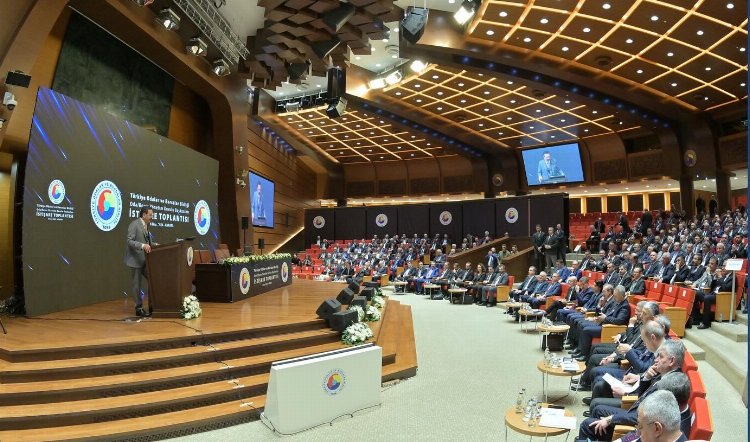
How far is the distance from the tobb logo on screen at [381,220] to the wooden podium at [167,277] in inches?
676

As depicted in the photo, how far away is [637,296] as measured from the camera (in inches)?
296

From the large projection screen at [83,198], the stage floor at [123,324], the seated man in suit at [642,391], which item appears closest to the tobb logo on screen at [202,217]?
the large projection screen at [83,198]

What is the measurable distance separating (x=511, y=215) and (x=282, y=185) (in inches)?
379

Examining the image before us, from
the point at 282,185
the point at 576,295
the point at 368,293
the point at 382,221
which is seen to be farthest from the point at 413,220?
the point at 576,295

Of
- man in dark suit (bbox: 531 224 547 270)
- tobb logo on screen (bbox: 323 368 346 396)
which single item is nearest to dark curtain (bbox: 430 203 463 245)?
man in dark suit (bbox: 531 224 547 270)

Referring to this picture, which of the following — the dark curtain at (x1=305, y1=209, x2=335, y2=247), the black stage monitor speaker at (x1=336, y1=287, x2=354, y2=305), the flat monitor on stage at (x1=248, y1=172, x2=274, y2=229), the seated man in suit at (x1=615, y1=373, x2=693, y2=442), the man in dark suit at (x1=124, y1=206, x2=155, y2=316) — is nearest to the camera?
the seated man in suit at (x1=615, y1=373, x2=693, y2=442)

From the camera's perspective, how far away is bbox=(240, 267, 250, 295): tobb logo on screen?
26.8 ft

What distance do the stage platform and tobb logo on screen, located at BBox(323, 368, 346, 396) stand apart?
0.67 meters

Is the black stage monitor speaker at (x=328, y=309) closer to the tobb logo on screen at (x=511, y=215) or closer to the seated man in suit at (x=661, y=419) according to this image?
the seated man in suit at (x=661, y=419)

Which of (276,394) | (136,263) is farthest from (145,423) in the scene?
(136,263)

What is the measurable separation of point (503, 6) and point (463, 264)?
28.0 feet

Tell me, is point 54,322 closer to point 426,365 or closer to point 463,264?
point 426,365

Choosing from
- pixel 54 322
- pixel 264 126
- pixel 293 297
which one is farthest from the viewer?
pixel 264 126

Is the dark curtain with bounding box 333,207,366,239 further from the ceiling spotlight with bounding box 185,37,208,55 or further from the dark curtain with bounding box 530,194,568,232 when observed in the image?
the ceiling spotlight with bounding box 185,37,208,55
